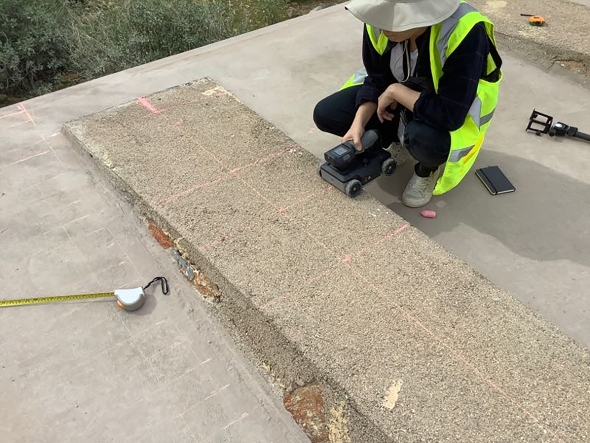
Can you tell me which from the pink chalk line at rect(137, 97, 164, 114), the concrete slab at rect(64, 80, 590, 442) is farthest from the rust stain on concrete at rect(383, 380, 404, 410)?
the pink chalk line at rect(137, 97, 164, 114)

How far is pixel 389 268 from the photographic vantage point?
2309 mm

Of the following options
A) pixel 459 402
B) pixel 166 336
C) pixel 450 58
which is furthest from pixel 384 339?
pixel 450 58

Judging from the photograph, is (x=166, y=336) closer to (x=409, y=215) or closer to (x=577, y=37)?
(x=409, y=215)

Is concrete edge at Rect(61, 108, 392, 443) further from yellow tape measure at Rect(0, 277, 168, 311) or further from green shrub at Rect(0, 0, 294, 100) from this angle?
green shrub at Rect(0, 0, 294, 100)

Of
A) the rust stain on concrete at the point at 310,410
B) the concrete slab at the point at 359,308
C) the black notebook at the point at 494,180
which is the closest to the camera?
the concrete slab at the point at 359,308

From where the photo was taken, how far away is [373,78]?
274 centimetres

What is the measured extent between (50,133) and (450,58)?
2445 millimetres

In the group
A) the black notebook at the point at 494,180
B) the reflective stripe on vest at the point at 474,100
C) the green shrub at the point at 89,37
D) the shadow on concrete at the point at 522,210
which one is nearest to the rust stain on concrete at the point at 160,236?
the shadow on concrete at the point at 522,210

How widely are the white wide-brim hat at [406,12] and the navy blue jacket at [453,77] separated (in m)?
0.15

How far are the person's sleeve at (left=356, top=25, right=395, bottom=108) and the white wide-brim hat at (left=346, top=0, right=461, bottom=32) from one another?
0.44 metres

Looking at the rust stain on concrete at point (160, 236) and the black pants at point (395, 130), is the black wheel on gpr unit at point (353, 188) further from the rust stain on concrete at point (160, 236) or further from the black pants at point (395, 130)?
the rust stain on concrete at point (160, 236)

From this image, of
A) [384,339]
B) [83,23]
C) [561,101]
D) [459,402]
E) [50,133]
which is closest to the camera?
[459,402]

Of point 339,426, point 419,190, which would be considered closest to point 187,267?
point 339,426

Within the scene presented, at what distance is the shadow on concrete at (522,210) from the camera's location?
264 centimetres
